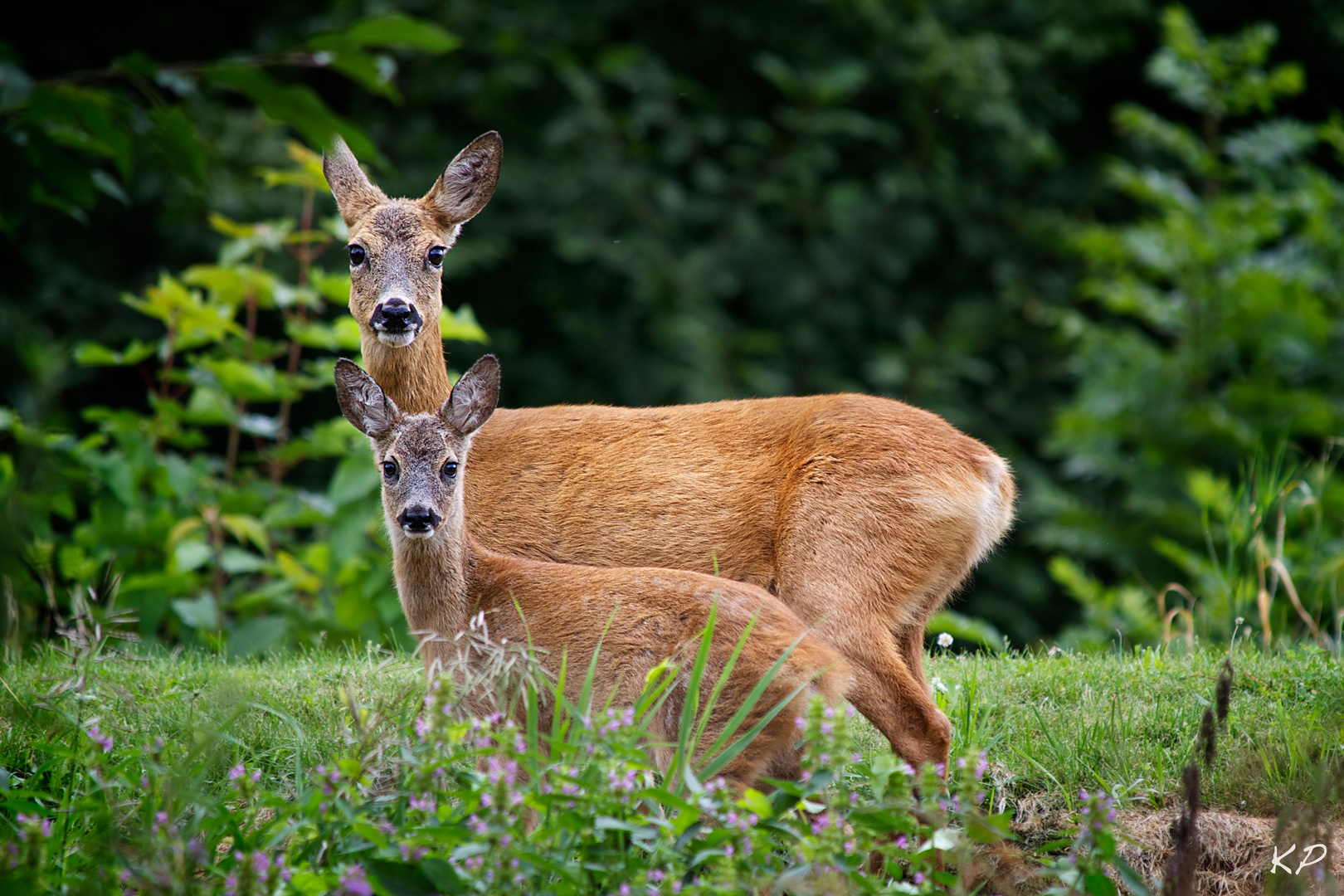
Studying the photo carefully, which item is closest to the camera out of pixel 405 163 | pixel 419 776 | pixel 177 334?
pixel 419 776

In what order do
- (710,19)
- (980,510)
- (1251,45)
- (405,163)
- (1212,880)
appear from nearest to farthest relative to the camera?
(1212,880) < (980,510) < (1251,45) < (405,163) < (710,19)

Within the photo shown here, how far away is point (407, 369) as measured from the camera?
4617 millimetres

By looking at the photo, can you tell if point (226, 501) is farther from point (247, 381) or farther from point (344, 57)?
point (344, 57)

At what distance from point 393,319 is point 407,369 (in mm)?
361

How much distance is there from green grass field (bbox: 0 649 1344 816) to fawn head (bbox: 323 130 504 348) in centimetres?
112

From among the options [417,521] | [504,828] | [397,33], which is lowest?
[504,828]

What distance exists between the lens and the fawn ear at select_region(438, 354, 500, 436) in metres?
4.15

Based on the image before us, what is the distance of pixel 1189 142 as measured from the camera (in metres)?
9.49

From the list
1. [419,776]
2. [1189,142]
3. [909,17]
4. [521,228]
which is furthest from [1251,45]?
[419,776]

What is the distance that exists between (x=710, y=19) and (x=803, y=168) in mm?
1717

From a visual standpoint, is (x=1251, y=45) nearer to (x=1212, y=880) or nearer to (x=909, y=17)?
(x=909, y=17)
